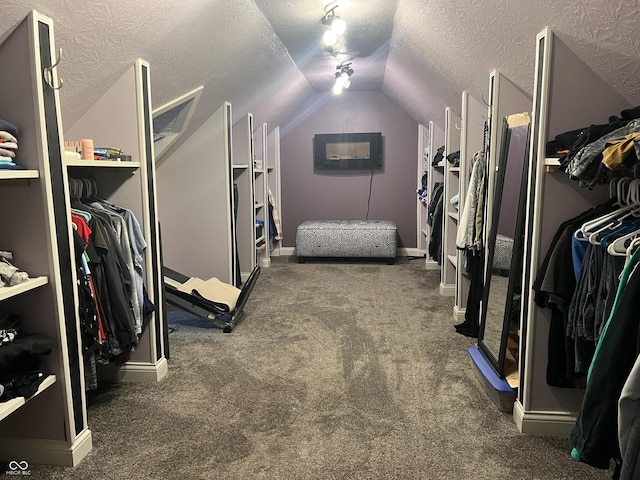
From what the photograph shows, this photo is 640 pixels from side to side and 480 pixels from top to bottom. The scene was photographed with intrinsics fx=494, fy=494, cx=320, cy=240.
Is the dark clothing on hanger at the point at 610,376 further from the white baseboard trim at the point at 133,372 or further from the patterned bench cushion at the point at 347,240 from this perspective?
the patterned bench cushion at the point at 347,240

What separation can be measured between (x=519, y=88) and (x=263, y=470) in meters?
2.45

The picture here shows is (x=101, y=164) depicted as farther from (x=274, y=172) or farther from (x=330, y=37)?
(x=274, y=172)

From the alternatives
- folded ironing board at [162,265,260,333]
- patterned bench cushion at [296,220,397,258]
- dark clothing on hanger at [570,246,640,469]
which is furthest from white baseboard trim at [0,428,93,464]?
patterned bench cushion at [296,220,397,258]

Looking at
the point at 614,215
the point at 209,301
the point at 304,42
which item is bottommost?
the point at 209,301

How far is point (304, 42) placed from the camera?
12.7ft

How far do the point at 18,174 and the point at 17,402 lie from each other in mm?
808

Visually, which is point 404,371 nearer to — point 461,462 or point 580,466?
point 461,462

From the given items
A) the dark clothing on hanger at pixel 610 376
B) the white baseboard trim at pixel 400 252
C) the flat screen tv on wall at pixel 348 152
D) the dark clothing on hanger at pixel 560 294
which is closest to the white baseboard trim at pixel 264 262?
the white baseboard trim at pixel 400 252

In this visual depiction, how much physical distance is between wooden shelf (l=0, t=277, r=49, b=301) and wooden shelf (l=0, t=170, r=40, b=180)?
0.38 metres

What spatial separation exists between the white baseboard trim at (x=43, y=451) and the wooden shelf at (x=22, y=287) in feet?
2.24

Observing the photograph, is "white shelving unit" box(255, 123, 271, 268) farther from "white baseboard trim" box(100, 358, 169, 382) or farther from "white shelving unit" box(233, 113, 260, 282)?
"white baseboard trim" box(100, 358, 169, 382)

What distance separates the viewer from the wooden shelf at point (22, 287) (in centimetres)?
167

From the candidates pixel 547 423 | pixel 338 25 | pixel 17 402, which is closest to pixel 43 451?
pixel 17 402

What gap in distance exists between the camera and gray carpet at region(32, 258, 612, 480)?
2.01m
